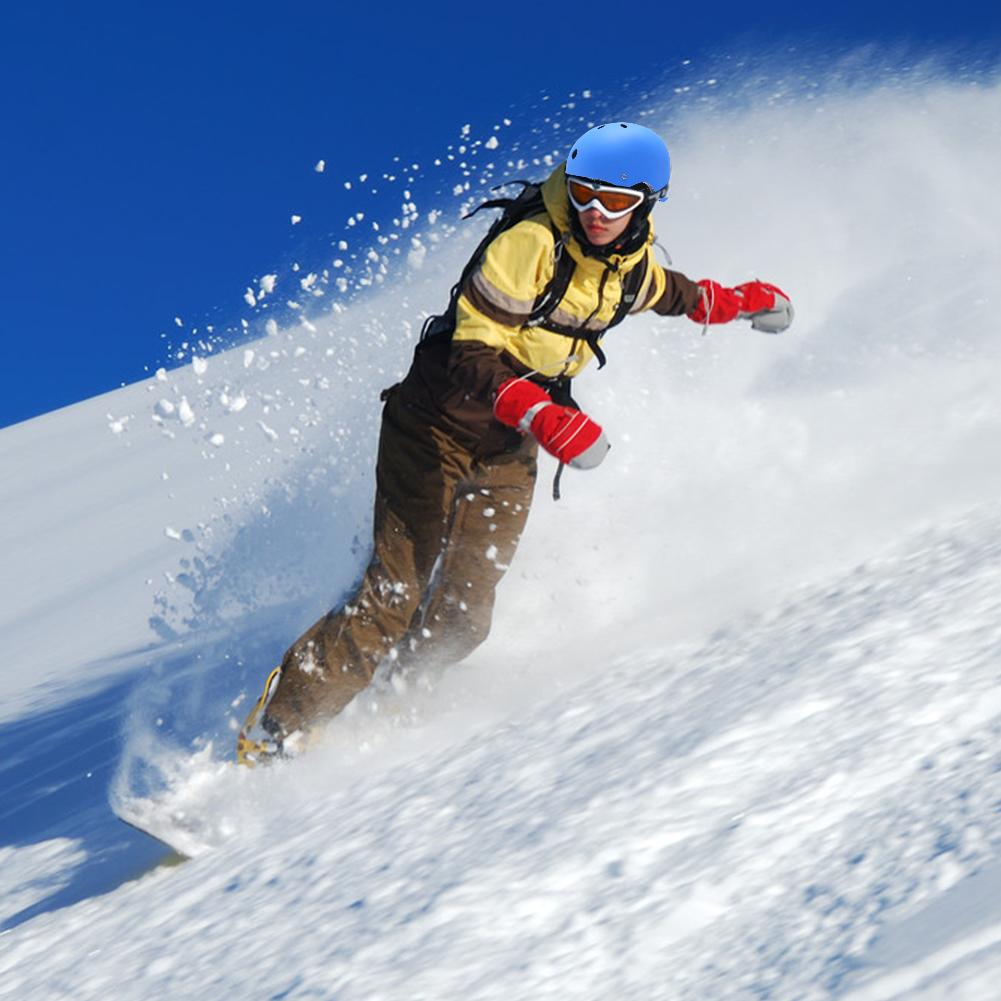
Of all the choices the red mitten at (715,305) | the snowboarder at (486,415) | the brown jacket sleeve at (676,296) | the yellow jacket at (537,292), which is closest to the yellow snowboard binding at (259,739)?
the snowboarder at (486,415)

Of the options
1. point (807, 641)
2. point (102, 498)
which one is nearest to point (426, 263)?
point (807, 641)

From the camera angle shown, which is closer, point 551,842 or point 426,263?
point 551,842

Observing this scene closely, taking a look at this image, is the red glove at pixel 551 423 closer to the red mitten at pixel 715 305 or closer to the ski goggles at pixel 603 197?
the ski goggles at pixel 603 197

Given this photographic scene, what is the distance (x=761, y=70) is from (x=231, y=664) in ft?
21.7

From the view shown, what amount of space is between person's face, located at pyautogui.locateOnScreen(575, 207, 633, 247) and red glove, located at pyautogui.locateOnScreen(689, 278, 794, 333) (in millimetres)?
840

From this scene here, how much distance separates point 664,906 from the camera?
2.07 meters

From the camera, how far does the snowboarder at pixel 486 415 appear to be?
11.3ft

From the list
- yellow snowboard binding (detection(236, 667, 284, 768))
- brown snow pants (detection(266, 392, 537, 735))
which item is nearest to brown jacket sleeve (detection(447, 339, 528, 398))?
brown snow pants (detection(266, 392, 537, 735))

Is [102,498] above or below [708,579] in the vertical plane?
above

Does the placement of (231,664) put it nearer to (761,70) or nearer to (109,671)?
(109,671)

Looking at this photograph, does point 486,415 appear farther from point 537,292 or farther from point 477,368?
point 537,292

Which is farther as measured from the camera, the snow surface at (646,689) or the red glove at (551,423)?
the red glove at (551,423)

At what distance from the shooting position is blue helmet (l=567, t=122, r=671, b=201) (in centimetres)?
340

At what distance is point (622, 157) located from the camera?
3420mm
